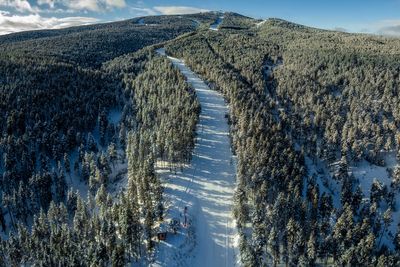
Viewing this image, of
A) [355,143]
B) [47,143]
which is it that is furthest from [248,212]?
[47,143]

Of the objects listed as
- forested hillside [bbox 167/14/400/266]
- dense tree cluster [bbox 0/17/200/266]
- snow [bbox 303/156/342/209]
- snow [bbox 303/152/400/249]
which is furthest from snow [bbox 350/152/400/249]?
dense tree cluster [bbox 0/17/200/266]

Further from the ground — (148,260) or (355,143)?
(355,143)

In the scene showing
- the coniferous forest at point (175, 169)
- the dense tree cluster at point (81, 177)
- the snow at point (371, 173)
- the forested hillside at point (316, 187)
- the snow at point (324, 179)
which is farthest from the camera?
the snow at point (371, 173)

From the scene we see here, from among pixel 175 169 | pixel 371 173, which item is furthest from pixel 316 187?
pixel 175 169

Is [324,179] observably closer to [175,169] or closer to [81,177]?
[175,169]

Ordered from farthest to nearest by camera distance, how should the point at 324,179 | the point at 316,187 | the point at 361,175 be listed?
the point at 361,175 → the point at 324,179 → the point at 316,187

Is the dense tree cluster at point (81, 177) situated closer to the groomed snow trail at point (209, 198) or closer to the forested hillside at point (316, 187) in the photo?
the groomed snow trail at point (209, 198)

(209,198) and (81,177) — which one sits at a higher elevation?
(209,198)

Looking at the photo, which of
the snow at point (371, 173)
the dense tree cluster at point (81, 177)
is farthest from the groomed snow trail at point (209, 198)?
the snow at point (371, 173)

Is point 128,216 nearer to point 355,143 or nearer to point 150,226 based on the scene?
point 150,226
